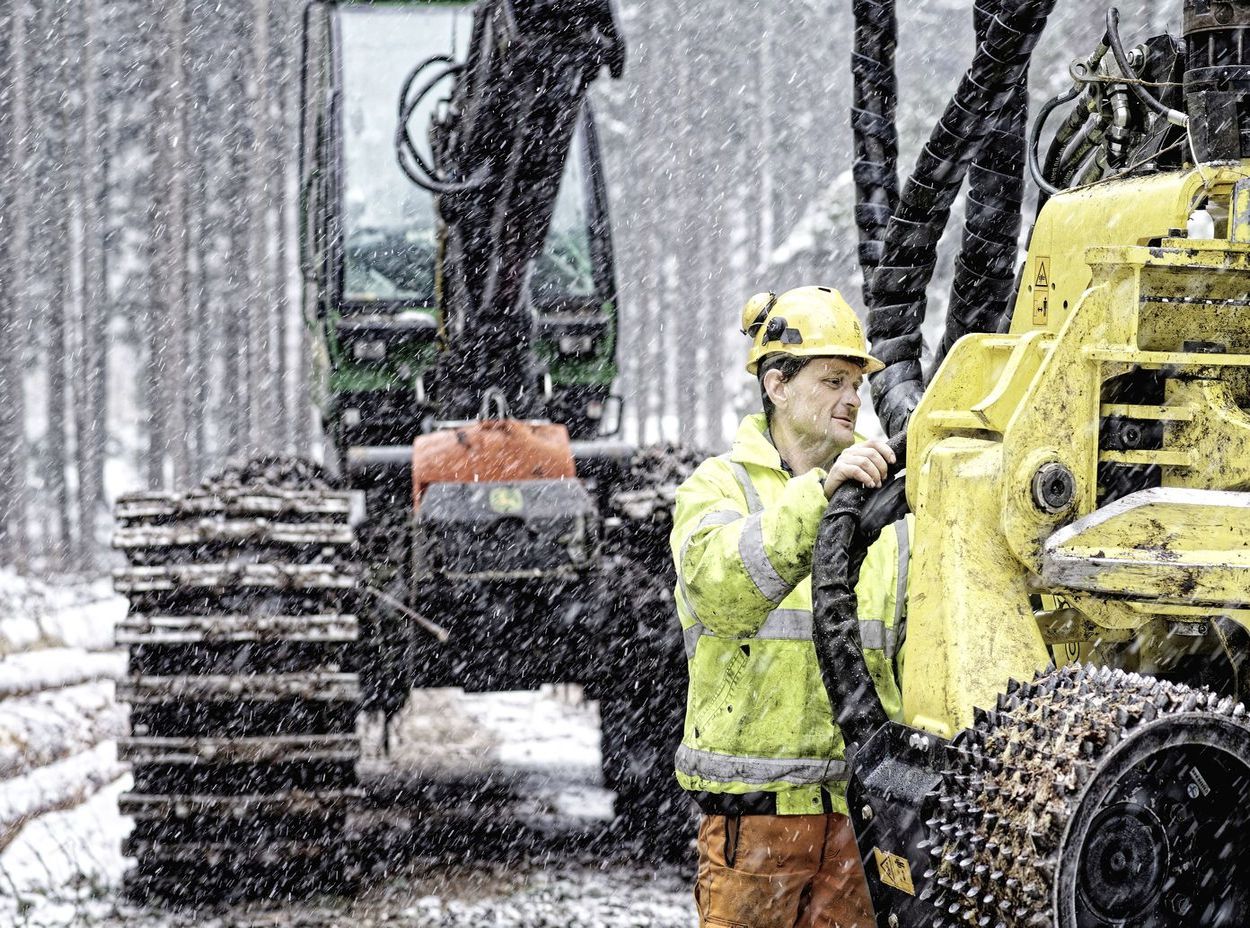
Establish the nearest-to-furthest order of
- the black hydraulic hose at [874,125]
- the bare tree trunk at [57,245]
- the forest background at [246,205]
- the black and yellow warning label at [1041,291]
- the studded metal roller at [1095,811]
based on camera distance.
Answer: the studded metal roller at [1095,811]
the black and yellow warning label at [1041,291]
the black hydraulic hose at [874,125]
the forest background at [246,205]
the bare tree trunk at [57,245]

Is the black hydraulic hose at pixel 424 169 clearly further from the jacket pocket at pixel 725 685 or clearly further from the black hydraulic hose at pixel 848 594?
the black hydraulic hose at pixel 848 594

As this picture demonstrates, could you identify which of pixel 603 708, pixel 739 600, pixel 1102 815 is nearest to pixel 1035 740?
pixel 1102 815

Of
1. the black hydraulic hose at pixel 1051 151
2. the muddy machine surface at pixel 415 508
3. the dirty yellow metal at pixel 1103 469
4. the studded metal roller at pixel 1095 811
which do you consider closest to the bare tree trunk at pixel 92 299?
the muddy machine surface at pixel 415 508

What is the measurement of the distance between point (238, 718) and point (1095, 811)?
4.73 m

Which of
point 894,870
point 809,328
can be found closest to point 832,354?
point 809,328

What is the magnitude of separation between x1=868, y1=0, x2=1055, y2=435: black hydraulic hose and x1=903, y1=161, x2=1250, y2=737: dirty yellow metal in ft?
3.40

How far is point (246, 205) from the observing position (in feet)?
94.6

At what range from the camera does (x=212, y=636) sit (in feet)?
20.8

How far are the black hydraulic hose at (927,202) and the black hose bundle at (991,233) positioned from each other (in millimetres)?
184

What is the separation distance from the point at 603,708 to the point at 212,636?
1943mm

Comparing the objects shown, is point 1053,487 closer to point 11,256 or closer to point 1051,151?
point 1051,151

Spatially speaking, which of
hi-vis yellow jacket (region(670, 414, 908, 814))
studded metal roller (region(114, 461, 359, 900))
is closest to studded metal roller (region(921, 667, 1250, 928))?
hi-vis yellow jacket (region(670, 414, 908, 814))

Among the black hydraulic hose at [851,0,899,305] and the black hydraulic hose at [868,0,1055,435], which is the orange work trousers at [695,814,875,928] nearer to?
the black hydraulic hose at [868,0,1055,435]

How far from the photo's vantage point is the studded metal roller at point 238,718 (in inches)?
248
